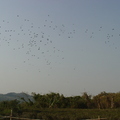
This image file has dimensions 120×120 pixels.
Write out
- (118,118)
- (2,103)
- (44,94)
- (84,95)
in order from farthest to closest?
(44,94) → (84,95) → (2,103) → (118,118)

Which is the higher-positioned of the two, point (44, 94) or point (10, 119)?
point (44, 94)

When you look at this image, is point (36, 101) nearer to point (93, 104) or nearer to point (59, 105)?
point (59, 105)

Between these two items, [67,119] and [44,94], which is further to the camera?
[44,94]

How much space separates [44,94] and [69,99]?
3.42 metres

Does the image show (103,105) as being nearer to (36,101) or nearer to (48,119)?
(36,101)

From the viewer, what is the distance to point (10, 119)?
15.1 meters

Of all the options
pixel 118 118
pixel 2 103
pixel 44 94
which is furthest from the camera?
pixel 44 94

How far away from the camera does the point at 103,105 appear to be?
89.8 feet

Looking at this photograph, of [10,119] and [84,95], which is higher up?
[84,95]

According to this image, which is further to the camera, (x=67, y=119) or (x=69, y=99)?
(x=69, y=99)

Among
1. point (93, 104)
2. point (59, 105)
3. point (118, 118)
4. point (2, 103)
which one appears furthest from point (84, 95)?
point (118, 118)

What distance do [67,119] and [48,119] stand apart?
1.28 m

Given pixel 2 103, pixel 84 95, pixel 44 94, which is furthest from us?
pixel 44 94

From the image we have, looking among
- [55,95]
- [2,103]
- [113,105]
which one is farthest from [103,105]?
[2,103]
